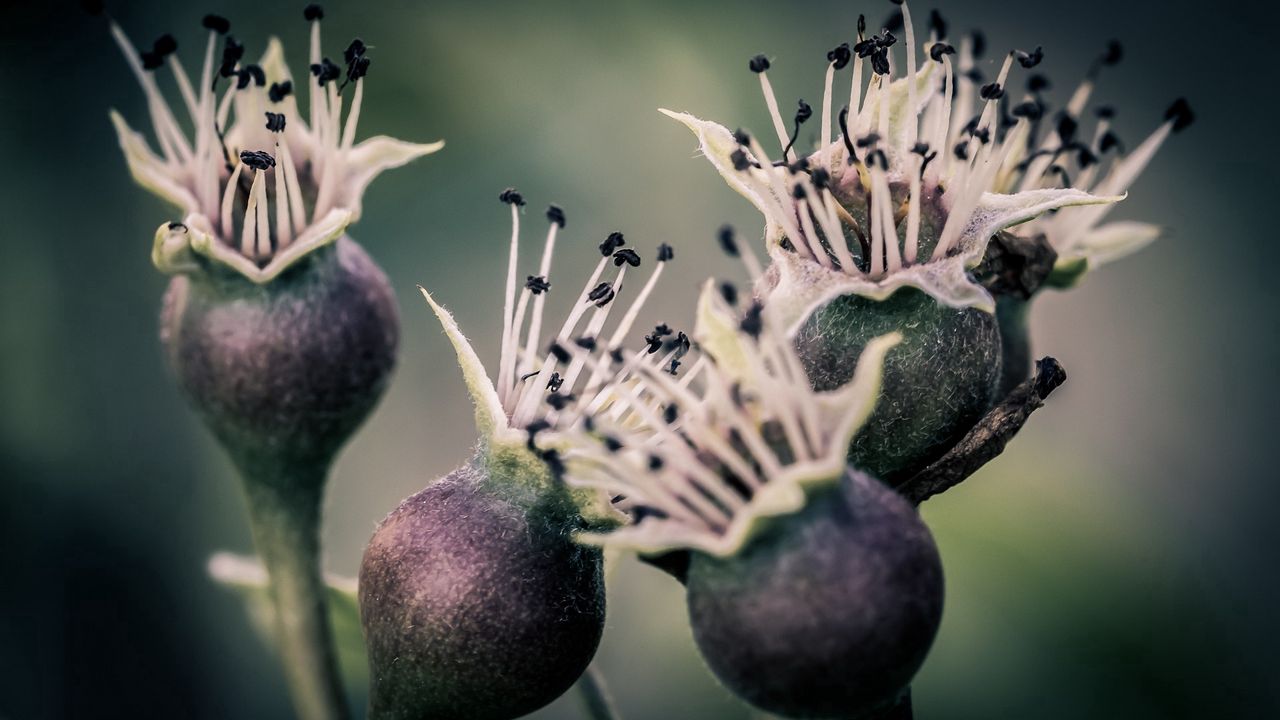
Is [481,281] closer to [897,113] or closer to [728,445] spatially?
[897,113]

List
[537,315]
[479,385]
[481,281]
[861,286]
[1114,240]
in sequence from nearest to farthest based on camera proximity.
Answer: [861,286], [479,385], [537,315], [1114,240], [481,281]

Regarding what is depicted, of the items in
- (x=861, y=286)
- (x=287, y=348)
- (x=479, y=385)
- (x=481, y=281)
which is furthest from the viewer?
(x=481, y=281)

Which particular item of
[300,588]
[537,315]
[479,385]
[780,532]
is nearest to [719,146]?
[537,315]

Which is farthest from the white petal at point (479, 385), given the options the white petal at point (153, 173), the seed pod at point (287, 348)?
the white petal at point (153, 173)

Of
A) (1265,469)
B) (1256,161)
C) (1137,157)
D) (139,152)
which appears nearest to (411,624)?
(139,152)

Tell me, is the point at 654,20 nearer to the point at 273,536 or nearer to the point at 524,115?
the point at 524,115

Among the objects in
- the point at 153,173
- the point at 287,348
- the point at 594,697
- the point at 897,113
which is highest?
the point at 897,113

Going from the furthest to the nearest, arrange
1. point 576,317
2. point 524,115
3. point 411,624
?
point 524,115 < point 576,317 < point 411,624
